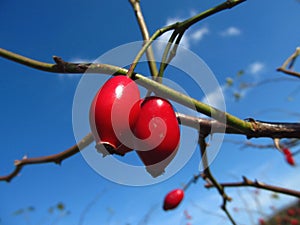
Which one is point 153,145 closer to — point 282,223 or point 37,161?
point 37,161

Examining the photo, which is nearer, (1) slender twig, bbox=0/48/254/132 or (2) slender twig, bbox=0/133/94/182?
(1) slender twig, bbox=0/48/254/132

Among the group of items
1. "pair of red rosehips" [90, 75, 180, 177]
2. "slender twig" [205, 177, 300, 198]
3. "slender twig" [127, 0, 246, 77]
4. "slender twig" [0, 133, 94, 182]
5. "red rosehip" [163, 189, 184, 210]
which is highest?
"slender twig" [127, 0, 246, 77]

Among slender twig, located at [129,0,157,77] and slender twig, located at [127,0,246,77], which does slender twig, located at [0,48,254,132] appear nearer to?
slender twig, located at [127,0,246,77]

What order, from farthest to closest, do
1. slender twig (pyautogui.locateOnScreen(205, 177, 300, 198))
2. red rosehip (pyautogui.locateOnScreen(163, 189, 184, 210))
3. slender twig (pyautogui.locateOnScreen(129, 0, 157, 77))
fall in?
red rosehip (pyautogui.locateOnScreen(163, 189, 184, 210)) → slender twig (pyautogui.locateOnScreen(205, 177, 300, 198)) → slender twig (pyautogui.locateOnScreen(129, 0, 157, 77))

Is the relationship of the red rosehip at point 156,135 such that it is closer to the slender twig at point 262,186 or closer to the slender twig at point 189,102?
the slender twig at point 189,102

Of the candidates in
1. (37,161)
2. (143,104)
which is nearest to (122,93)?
(143,104)

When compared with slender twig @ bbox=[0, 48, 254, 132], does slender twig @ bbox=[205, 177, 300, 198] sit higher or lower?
lower

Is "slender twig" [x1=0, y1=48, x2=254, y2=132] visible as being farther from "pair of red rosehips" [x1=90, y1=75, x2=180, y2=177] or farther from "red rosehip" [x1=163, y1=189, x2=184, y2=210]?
"red rosehip" [x1=163, y1=189, x2=184, y2=210]

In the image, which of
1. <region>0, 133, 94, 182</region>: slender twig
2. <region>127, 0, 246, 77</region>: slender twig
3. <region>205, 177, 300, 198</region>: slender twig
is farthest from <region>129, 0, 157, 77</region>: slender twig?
<region>205, 177, 300, 198</region>: slender twig

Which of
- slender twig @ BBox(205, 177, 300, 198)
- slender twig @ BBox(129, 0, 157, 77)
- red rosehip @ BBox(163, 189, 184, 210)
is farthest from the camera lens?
red rosehip @ BBox(163, 189, 184, 210)
